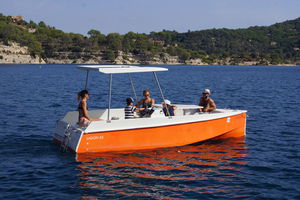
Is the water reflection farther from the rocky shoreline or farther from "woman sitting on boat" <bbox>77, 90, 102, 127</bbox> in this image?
the rocky shoreline

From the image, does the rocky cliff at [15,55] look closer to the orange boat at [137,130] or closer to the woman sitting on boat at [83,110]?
the orange boat at [137,130]

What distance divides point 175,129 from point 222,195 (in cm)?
398

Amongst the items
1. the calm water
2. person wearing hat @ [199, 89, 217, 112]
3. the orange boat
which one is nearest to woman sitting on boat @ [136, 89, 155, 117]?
the orange boat

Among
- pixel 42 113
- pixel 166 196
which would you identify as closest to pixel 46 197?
pixel 166 196

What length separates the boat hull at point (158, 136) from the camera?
11.7 m

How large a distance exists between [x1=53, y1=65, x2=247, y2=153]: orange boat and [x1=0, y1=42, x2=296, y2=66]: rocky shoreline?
11023cm

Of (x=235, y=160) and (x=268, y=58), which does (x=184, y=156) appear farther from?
(x=268, y=58)

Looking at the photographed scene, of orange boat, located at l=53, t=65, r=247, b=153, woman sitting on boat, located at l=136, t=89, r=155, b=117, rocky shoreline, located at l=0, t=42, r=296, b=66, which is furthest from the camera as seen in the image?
rocky shoreline, located at l=0, t=42, r=296, b=66

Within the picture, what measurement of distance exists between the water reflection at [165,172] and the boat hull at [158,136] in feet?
0.73

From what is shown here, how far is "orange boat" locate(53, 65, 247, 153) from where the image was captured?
1168 centimetres

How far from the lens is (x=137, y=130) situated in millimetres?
12203

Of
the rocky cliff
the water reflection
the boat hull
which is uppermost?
the rocky cliff

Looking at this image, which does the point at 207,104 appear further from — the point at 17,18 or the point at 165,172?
the point at 17,18

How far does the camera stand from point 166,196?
9.16m
